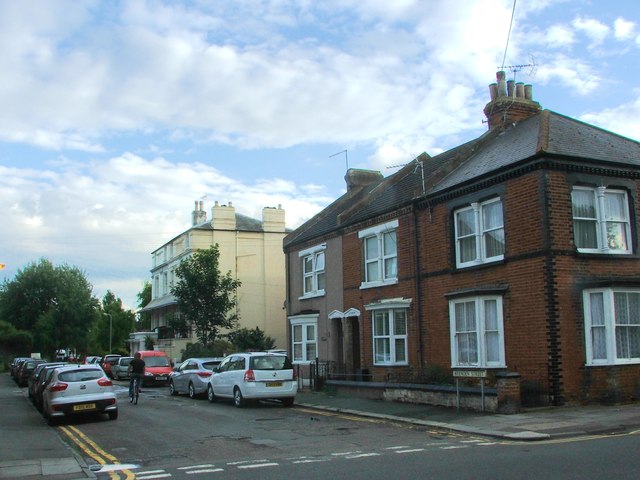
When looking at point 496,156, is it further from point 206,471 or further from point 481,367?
point 206,471

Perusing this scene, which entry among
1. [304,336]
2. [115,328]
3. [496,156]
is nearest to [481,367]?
[496,156]

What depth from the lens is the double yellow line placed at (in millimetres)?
9715

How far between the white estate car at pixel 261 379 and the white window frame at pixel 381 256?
5.06 meters

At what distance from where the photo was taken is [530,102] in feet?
76.3

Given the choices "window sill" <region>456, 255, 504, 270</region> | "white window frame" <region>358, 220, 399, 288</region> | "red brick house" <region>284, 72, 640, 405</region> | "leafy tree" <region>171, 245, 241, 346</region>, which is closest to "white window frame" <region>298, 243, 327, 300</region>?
"red brick house" <region>284, 72, 640, 405</region>

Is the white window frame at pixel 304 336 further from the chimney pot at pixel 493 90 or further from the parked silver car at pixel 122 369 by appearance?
the parked silver car at pixel 122 369

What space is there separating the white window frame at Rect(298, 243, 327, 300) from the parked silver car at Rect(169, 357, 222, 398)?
17.5 ft

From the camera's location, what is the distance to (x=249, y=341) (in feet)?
119

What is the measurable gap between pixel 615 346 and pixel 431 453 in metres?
8.49

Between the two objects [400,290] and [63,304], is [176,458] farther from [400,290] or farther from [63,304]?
[63,304]

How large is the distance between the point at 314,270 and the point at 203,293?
9893mm

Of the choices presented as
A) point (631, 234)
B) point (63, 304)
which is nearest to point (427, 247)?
point (631, 234)

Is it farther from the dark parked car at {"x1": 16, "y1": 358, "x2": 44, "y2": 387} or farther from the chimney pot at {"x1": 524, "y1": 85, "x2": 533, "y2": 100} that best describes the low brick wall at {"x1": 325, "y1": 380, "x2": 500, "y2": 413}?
the dark parked car at {"x1": 16, "y1": 358, "x2": 44, "y2": 387}

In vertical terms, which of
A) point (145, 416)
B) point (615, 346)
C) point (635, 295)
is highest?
point (635, 295)
